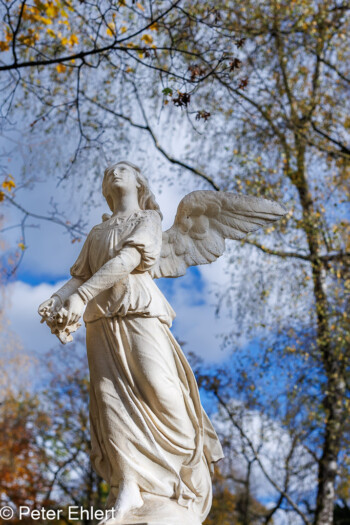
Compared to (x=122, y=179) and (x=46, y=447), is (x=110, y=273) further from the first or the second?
(x=46, y=447)

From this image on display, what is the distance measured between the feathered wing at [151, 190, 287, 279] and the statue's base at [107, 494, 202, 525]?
158 cm

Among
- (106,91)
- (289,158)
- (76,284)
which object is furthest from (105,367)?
(289,158)

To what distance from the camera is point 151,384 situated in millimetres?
3961

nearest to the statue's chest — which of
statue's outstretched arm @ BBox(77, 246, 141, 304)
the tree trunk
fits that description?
statue's outstretched arm @ BBox(77, 246, 141, 304)

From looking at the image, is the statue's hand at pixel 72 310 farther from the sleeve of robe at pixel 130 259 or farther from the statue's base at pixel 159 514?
the statue's base at pixel 159 514

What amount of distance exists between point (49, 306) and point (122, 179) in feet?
3.49

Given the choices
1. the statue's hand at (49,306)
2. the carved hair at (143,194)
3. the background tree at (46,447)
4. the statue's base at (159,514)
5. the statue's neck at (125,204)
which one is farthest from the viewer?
the background tree at (46,447)

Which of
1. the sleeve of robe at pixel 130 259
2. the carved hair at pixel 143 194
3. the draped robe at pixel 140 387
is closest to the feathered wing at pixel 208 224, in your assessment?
the carved hair at pixel 143 194

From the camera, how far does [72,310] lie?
3.84m

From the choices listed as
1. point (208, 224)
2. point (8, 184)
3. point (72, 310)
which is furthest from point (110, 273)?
point (8, 184)

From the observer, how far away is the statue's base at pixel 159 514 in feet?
11.5

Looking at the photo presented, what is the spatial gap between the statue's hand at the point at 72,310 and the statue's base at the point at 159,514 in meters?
1.05

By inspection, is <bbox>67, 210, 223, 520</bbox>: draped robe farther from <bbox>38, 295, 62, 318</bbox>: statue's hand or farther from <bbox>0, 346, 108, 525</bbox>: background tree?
<bbox>0, 346, 108, 525</bbox>: background tree

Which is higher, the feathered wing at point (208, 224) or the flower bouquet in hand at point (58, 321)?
the feathered wing at point (208, 224)
